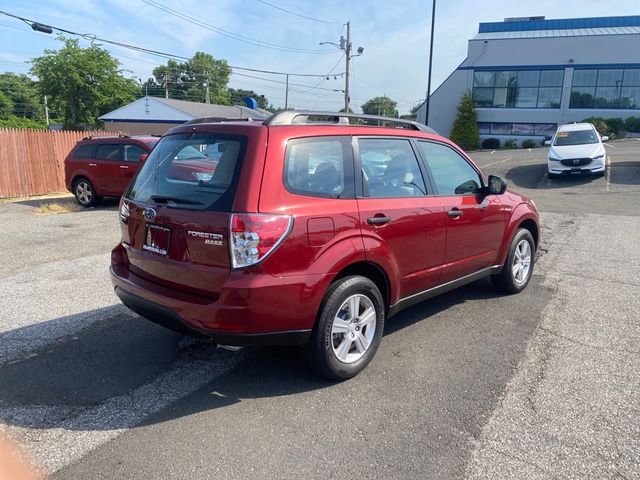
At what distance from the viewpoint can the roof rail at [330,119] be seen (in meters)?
3.31

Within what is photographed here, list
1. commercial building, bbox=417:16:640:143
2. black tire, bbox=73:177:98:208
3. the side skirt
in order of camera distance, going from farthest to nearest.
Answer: commercial building, bbox=417:16:640:143
black tire, bbox=73:177:98:208
the side skirt

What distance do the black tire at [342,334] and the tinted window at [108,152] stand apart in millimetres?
10257

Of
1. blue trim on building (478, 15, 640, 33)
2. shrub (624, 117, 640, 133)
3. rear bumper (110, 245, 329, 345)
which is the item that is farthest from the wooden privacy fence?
blue trim on building (478, 15, 640, 33)

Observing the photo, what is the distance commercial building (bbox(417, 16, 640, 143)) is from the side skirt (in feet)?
125

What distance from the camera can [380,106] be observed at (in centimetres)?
12431

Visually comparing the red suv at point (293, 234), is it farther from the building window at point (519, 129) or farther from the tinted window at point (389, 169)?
the building window at point (519, 129)

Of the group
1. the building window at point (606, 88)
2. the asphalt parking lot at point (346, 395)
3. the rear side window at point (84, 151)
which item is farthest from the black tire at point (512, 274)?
the building window at point (606, 88)

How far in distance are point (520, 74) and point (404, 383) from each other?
137ft

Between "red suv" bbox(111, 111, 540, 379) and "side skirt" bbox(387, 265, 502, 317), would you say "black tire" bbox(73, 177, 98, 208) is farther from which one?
"side skirt" bbox(387, 265, 502, 317)

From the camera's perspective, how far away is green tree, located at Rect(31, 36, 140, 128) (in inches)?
1833

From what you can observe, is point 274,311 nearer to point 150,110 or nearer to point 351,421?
point 351,421

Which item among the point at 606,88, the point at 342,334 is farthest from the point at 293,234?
the point at 606,88

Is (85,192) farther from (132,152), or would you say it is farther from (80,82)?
(80,82)

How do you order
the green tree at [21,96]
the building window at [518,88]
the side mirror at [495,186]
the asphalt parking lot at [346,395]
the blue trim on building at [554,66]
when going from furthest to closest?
1. the green tree at [21,96]
2. the building window at [518,88]
3. the blue trim on building at [554,66]
4. the side mirror at [495,186]
5. the asphalt parking lot at [346,395]
